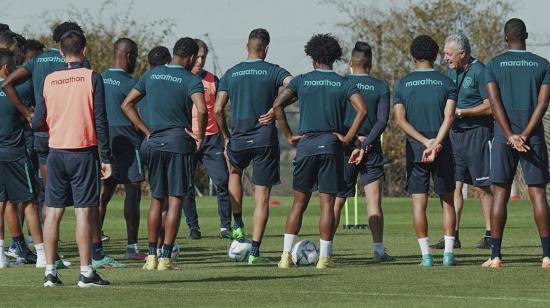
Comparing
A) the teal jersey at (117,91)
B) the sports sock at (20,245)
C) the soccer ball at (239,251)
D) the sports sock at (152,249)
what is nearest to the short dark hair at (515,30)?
the soccer ball at (239,251)

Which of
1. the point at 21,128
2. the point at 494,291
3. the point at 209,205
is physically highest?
the point at 21,128

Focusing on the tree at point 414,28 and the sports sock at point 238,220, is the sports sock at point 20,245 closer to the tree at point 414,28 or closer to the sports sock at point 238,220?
the sports sock at point 238,220

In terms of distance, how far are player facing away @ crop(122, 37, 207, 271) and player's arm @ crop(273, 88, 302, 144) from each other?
2.87 feet

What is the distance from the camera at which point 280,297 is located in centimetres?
1222

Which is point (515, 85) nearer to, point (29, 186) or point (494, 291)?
point (494, 291)

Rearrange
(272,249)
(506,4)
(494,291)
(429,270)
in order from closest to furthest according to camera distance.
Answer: (494,291), (429,270), (272,249), (506,4)

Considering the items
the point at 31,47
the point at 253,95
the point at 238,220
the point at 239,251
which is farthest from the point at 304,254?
the point at 31,47

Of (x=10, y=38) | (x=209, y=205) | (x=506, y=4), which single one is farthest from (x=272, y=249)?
(x=506, y=4)

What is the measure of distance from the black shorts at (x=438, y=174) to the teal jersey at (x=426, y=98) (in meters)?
0.28

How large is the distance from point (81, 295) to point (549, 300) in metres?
3.89

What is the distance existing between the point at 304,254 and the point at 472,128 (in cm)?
309

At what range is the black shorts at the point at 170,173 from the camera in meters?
15.0

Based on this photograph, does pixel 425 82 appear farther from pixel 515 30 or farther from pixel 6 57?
pixel 6 57

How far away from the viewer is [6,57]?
52.7ft
